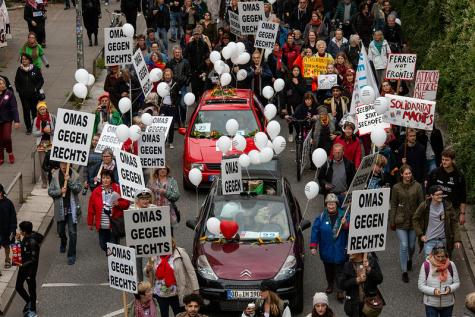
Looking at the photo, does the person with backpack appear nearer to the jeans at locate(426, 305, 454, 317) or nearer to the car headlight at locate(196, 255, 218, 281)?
the jeans at locate(426, 305, 454, 317)

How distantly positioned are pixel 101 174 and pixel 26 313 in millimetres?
2919

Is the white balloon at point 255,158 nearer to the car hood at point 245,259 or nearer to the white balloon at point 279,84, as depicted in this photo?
Result: the car hood at point 245,259

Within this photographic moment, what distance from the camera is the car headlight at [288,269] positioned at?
696 inches

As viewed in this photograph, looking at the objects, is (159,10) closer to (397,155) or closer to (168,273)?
(397,155)

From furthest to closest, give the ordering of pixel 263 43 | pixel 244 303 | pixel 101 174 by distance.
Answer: pixel 263 43
pixel 101 174
pixel 244 303

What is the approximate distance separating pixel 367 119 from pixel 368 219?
20.5 feet

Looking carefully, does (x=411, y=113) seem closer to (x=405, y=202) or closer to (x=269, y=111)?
(x=405, y=202)

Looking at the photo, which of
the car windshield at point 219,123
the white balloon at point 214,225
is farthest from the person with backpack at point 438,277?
the car windshield at point 219,123

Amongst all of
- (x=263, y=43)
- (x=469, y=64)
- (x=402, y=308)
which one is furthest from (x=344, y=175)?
(x=263, y=43)

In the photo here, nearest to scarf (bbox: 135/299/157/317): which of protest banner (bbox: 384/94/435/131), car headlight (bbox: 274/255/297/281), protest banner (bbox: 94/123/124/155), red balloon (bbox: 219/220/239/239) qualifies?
car headlight (bbox: 274/255/297/281)

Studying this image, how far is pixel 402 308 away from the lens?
1838cm

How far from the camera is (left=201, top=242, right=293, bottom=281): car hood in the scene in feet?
57.8

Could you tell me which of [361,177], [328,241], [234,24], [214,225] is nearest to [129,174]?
[214,225]

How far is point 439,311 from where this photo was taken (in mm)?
16625
